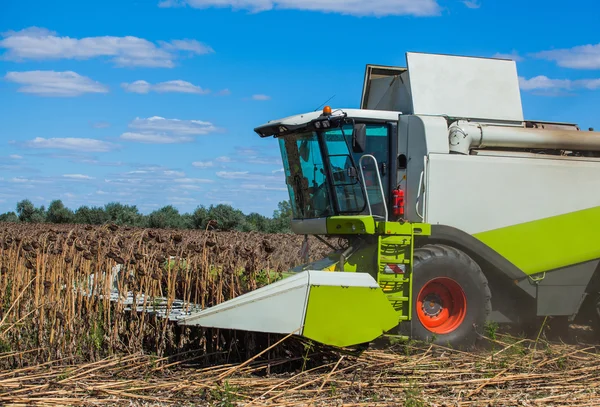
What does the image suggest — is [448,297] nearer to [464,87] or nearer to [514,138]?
[514,138]

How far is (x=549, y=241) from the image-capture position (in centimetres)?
739

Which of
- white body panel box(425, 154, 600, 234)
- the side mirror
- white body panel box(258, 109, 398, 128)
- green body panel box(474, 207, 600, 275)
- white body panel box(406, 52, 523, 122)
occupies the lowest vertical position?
green body panel box(474, 207, 600, 275)

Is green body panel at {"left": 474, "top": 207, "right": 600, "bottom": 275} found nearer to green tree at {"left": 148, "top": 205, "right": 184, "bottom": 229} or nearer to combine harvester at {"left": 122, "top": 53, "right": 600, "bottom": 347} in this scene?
combine harvester at {"left": 122, "top": 53, "right": 600, "bottom": 347}

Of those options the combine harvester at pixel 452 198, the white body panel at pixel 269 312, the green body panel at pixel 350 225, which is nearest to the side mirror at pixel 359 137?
the combine harvester at pixel 452 198

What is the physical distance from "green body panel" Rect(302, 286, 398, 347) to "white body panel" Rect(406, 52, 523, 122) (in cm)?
258

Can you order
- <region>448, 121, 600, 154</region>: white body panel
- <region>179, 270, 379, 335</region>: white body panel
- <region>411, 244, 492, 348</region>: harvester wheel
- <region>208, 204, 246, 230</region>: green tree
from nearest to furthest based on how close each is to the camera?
<region>179, 270, 379, 335</region>: white body panel
<region>411, 244, 492, 348</region>: harvester wheel
<region>448, 121, 600, 154</region>: white body panel
<region>208, 204, 246, 230</region>: green tree

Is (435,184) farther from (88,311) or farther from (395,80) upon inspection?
(88,311)

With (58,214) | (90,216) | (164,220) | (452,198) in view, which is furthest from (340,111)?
(58,214)

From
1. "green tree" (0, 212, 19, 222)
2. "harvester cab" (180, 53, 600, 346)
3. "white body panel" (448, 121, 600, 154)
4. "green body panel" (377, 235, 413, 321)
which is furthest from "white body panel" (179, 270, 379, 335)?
"green tree" (0, 212, 19, 222)

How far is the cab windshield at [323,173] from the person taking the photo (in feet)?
22.7

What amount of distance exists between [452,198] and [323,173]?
53.0 inches

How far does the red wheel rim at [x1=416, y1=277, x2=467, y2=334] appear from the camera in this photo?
6.67 metres

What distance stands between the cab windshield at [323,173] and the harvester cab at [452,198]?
1cm

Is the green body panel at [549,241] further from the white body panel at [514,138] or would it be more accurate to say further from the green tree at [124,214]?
the green tree at [124,214]
